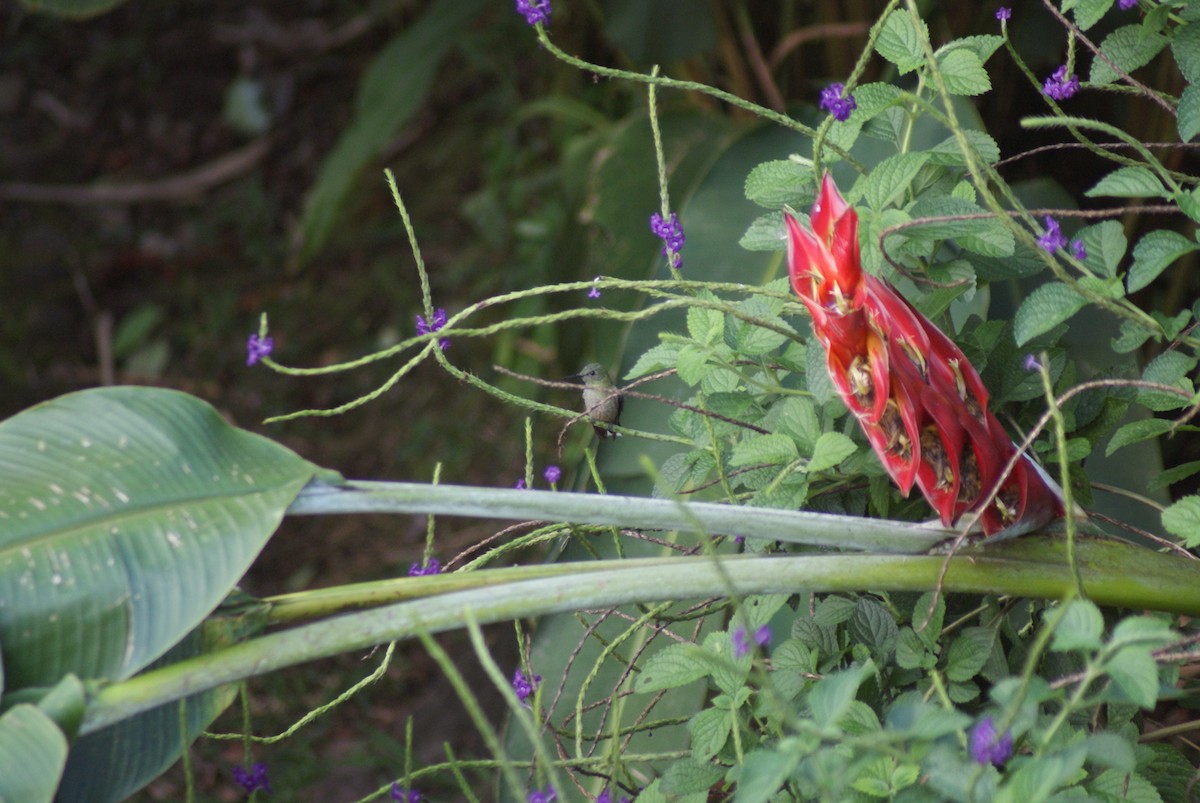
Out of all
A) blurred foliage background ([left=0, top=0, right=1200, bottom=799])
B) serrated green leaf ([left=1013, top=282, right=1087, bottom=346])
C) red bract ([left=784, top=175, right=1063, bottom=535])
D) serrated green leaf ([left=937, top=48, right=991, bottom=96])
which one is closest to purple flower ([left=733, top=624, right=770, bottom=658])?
red bract ([left=784, top=175, right=1063, bottom=535])

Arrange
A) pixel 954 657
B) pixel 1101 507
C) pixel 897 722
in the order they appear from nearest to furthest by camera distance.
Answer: pixel 897 722 → pixel 954 657 → pixel 1101 507

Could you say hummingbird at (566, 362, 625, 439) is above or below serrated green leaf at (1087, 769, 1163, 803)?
above

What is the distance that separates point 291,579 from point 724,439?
1761 millimetres

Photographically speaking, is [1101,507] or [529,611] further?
[1101,507]

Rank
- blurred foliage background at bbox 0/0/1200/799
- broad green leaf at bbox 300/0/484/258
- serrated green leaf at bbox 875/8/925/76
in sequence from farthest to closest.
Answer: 1. broad green leaf at bbox 300/0/484/258
2. blurred foliage background at bbox 0/0/1200/799
3. serrated green leaf at bbox 875/8/925/76

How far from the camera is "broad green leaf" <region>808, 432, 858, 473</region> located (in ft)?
2.15

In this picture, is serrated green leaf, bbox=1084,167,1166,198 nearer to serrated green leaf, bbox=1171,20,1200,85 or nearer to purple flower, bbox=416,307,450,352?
serrated green leaf, bbox=1171,20,1200,85

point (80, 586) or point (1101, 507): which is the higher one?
point (80, 586)

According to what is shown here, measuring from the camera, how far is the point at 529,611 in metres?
Result: 0.56

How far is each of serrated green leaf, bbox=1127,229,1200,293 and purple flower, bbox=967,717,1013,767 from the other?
275 millimetres

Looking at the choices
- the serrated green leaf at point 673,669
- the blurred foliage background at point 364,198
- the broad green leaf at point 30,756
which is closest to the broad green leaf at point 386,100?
the blurred foliage background at point 364,198

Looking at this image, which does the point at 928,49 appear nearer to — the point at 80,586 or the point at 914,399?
the point at 914,399

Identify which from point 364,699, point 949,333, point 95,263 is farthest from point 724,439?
point 95,263

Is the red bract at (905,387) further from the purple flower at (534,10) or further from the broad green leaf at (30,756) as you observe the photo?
the broad green leaf at (30,756)
